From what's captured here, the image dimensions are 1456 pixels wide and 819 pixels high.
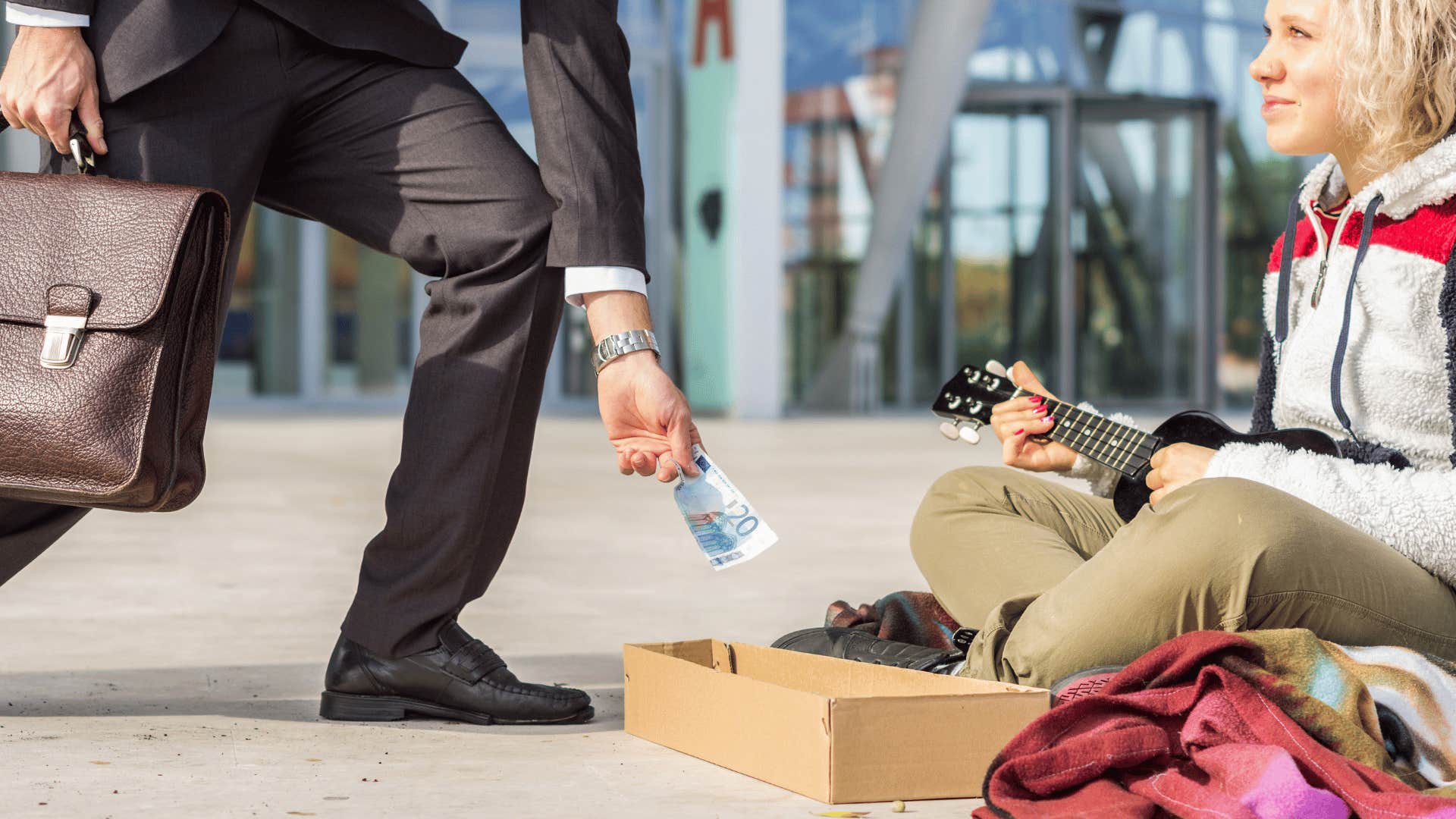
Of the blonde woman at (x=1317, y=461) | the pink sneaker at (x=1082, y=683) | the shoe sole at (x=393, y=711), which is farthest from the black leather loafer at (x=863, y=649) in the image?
the shoe sole at (x=393, y=711)

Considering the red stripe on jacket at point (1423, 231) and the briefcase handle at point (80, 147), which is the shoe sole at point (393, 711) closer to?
the briefcase handle at point (80, 147)

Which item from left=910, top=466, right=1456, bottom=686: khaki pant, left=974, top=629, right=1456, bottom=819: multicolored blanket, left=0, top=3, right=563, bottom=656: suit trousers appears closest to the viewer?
left=974, top=629, right=1456, bottom=819: multicolored blanket

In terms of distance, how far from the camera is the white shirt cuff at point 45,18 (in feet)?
7.41

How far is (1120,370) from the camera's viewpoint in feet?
56.9

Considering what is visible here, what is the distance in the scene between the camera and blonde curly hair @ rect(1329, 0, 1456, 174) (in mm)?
2334

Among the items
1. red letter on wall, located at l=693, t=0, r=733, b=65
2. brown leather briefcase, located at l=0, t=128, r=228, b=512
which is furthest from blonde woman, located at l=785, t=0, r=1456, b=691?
red letter on wall, located at l=693, t=0, r=733, b=65

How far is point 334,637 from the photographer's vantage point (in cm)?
334

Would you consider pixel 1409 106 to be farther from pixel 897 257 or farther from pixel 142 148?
pixel 897 257

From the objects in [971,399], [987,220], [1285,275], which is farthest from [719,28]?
[1285,275]

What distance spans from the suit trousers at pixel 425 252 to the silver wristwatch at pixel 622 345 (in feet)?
0.74

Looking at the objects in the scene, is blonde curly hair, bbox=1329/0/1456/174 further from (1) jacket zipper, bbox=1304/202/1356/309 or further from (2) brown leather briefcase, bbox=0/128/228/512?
(2) brown leather briefcase, bbox=0/128/228/512

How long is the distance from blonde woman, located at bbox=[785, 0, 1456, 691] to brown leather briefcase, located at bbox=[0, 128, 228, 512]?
100 cm

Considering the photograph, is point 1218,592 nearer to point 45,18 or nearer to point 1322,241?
point 1322,241

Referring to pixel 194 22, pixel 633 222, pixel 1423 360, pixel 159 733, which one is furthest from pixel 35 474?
pixel 1423 360
